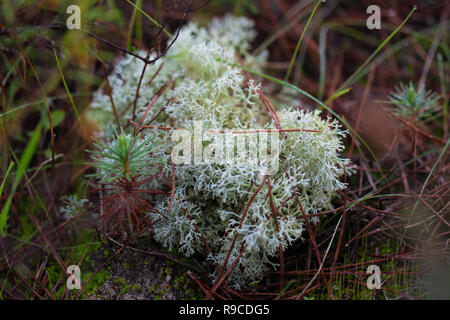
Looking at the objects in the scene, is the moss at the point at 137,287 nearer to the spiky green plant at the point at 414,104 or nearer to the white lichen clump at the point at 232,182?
the white lichen clump at the point at 232,182

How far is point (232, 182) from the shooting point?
1279 millimetres

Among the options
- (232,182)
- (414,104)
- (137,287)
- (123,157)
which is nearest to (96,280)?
(137,287)

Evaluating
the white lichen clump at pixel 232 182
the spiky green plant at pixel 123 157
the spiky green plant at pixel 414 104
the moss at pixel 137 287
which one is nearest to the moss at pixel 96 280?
the moss at pixel 137 287

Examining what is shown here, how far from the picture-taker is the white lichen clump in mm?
1257

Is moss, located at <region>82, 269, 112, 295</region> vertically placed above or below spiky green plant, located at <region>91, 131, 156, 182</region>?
below

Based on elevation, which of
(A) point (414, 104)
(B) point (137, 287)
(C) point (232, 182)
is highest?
(A) point (414, 104)

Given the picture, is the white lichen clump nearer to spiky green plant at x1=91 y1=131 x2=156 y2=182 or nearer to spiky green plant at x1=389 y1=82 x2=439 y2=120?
spiky green plant at x1=91 y1=131 x2=156 y2=182

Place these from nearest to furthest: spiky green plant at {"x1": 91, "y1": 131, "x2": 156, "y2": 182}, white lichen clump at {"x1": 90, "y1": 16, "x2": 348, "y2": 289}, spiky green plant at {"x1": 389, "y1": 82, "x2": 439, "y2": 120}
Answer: spiky green plant at {"x1": 91, "y1": 131, "x2": 156, "y2": 182}, white lichen clump at {"x1": 90, "y1": 16, "x2": 348, "y2": 289}, spiky green plant at {"x1": 389, "y1": 82, "x2": 439, "y2": 120}

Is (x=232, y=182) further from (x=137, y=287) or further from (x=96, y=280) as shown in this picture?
(x=96, y=280)

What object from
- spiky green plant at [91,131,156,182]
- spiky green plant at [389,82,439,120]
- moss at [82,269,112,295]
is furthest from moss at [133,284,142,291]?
spiky green plant at [389,82,439,120]

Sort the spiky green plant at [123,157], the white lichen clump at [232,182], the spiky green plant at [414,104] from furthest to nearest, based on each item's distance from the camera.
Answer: the spiky green plant at [414,104]
the white lichen clump at [232,182]
the spiky green plant at [123,157]

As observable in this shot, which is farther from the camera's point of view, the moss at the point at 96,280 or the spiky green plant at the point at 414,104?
the spiky green plant at the point at 414,104

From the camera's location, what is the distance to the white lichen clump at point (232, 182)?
4.12 ft
